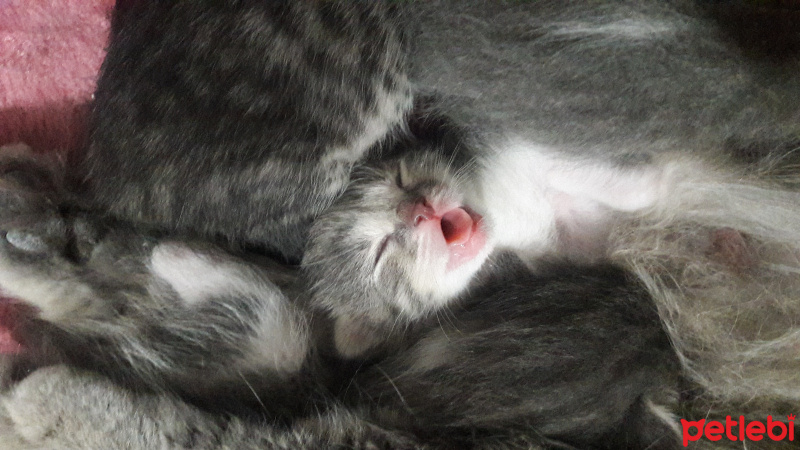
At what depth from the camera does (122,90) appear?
93 cm

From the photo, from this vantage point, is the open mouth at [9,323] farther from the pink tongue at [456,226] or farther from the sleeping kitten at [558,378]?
the pink tongue at [456,226]

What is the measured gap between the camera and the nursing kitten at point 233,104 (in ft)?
3.02

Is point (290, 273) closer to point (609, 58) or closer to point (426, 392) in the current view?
point (426, 392)

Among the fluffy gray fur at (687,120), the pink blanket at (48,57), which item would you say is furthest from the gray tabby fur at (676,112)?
the pink blanket at (48,57)

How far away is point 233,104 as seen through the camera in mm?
921

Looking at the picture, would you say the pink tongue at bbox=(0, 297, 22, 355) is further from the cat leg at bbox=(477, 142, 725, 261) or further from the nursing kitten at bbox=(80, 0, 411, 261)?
the cat leg at bbox=(477, 142, 725, 261)

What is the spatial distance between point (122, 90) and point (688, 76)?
0.79 meters

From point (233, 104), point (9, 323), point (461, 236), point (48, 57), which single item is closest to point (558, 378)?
point (461, 236)

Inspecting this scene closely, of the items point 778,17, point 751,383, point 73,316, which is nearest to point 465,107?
point 778,17

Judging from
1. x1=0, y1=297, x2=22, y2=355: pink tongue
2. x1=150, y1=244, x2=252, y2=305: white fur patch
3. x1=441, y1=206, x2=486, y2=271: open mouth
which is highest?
x1=441, y1=206, x2=486, y2=271: open mouth

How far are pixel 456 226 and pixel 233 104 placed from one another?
0.38 metres

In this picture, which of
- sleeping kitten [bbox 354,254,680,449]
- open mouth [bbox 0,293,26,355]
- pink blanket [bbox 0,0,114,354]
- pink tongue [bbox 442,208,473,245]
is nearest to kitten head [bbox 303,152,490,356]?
pink tongue [bbox 442,208,473,245]

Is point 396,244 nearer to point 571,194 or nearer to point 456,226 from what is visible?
point 456,226

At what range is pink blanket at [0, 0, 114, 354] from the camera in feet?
4.06
